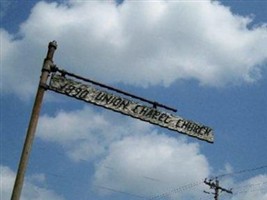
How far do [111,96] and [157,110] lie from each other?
99 centimetres

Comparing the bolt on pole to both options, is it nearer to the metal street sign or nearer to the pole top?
the pole top

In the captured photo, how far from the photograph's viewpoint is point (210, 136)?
8.44 metres

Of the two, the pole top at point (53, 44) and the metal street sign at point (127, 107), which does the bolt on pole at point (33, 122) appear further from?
the metal street sign at point (127, 107)

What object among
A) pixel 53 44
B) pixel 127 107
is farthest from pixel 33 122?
pixel 127 107

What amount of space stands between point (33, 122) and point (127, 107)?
1.80m

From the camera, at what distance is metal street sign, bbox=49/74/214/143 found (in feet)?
24.8

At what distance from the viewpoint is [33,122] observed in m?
7.14

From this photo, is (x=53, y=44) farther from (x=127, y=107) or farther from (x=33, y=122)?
(x=127, y=107)

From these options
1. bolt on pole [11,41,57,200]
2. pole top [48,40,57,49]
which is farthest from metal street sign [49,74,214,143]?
pole top [48,40,57,49]

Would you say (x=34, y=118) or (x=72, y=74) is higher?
(x=72, y=74)

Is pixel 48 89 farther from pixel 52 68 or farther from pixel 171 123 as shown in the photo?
pixel 171 123

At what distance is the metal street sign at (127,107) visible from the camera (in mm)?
7566

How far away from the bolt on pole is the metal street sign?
17cm

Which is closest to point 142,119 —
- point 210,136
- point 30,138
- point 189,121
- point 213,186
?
point 189,121
